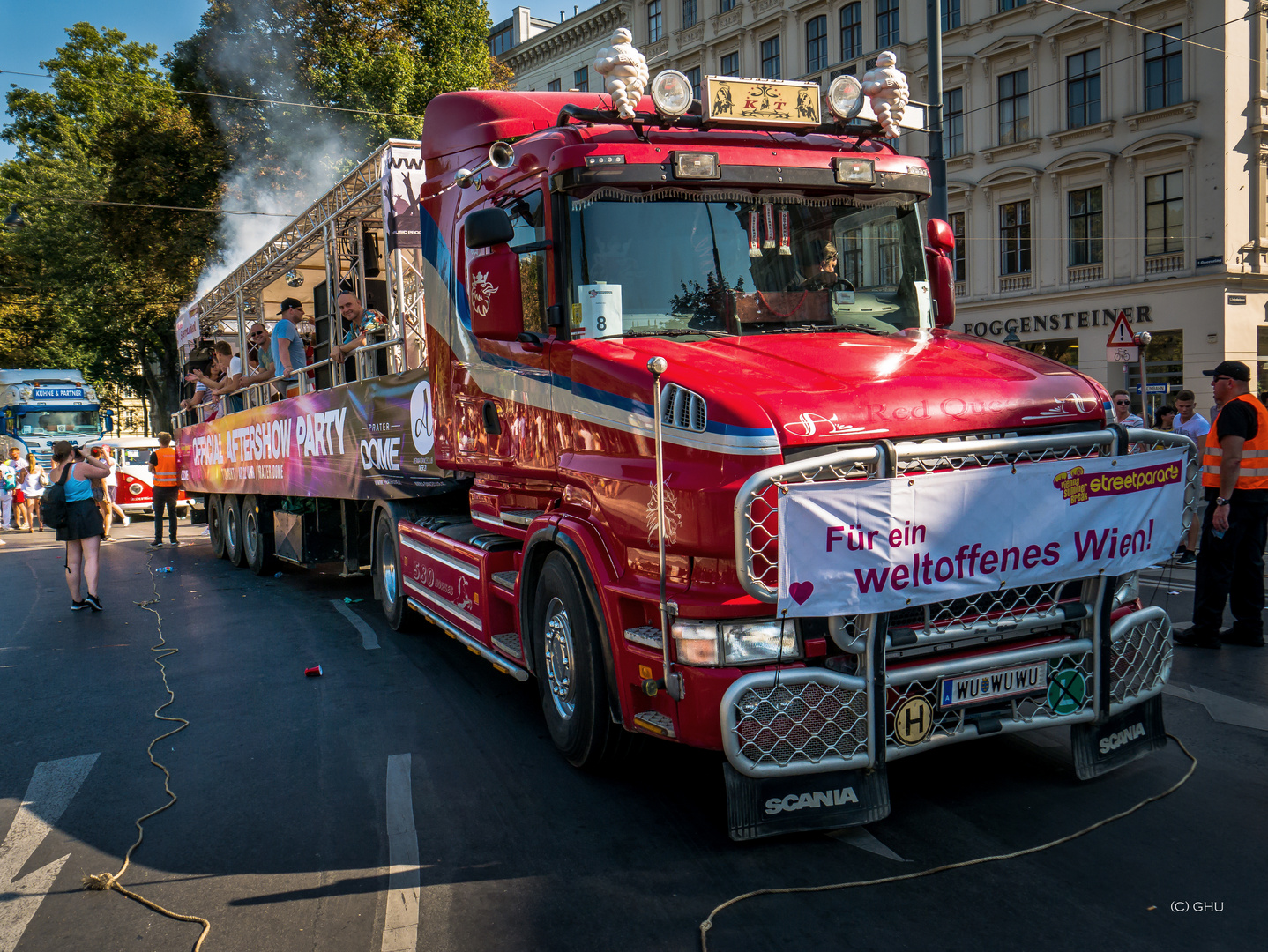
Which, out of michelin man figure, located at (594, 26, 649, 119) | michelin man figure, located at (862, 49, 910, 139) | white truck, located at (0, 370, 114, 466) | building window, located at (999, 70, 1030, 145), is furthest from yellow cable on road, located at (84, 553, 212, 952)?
white truck, located at (0, 370, 114, 466)

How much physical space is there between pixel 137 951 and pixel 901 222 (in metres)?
4.82

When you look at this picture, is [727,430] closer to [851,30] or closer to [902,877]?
[902,877]

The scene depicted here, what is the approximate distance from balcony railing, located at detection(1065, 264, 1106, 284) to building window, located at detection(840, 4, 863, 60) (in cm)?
1040

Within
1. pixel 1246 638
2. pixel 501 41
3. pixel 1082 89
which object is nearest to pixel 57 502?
pixel 1246 638

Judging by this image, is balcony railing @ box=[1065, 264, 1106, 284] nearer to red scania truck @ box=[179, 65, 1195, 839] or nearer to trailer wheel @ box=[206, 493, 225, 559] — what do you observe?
trailer wheel @ box=[206, 493, 225, 559]

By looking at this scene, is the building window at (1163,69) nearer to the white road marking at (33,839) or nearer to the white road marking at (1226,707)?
the white road marking at (1226,707)

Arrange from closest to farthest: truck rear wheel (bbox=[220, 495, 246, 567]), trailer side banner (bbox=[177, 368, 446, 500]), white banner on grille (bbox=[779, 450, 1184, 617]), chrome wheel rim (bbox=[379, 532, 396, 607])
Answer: white banner on grille (bbox=[779, 450, 1184, 617]) → trailer side banner (bbox=[177, 368, 446, 500]) → chrome wheel rim (bbox=[379, 532, 396, 607]) → truck rear wheel (bbox=[220, 495, 246, 567])

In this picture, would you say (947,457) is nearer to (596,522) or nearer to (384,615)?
(596,522)

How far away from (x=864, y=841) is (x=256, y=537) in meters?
11.4

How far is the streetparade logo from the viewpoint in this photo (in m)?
4.06

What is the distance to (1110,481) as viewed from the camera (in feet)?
13.7

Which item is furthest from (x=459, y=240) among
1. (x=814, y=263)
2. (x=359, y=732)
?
(x=359, y=732)

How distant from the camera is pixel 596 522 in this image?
15.1 ft

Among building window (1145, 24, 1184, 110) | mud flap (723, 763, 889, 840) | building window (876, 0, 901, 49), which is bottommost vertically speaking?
mud flap (723, 763, 889, 840)
